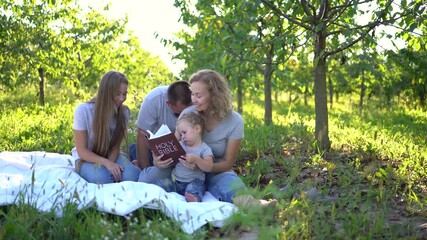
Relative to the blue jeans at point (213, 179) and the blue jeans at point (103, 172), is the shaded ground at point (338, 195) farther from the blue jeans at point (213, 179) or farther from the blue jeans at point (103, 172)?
the blue jeans at point (103, 172)

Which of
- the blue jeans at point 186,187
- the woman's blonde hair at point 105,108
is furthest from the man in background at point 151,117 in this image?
the blue jeans at point 186,187

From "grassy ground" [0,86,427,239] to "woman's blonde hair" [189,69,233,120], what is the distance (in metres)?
0.67

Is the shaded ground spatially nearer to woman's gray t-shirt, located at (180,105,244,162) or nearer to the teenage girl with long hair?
woman's gray t-shirt, located at (180,105,244,162)

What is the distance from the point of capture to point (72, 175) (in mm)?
4895

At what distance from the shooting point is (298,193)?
4.89m

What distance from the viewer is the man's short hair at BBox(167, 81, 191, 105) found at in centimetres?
526

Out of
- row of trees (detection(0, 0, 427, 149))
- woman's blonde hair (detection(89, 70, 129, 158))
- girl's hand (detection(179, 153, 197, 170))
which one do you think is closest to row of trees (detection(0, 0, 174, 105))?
row of trees (detection(0, 0, 427, 149))

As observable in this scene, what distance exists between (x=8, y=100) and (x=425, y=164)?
39.0 ft

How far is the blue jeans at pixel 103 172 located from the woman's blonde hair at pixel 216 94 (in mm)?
983

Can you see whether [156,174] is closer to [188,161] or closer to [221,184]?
[188,161]

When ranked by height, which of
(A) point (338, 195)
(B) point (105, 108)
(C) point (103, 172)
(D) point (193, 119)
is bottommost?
(A) point (338, 195)

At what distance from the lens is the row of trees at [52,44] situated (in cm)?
1020

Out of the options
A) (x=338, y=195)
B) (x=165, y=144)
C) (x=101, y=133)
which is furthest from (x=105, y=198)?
(x=338, y=195)

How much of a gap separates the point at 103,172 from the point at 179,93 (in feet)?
3.68
